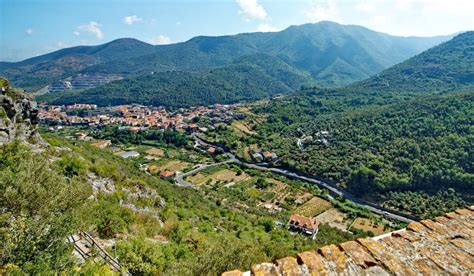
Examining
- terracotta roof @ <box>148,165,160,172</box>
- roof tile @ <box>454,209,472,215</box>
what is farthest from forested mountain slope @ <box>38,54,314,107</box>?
roof tile @ <box>454,209,472,215</box>

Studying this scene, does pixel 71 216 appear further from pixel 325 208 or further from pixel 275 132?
pixel 275 132

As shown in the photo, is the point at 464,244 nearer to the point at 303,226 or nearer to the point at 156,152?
the point at 303,226

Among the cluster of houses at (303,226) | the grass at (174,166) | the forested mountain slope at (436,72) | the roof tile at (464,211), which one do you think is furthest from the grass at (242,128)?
the roof tile at (464,211)

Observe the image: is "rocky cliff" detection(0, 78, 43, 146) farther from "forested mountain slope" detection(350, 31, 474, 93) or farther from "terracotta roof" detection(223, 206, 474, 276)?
"forested mountain slope" detection(350, 31, 474, 93)

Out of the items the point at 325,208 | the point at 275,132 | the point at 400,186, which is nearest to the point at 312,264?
the point at 325,208

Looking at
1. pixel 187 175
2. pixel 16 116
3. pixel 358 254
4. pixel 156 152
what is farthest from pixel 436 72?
pixel 358 254

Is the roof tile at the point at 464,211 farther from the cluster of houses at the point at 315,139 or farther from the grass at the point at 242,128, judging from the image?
the grass at the point at 242,128
